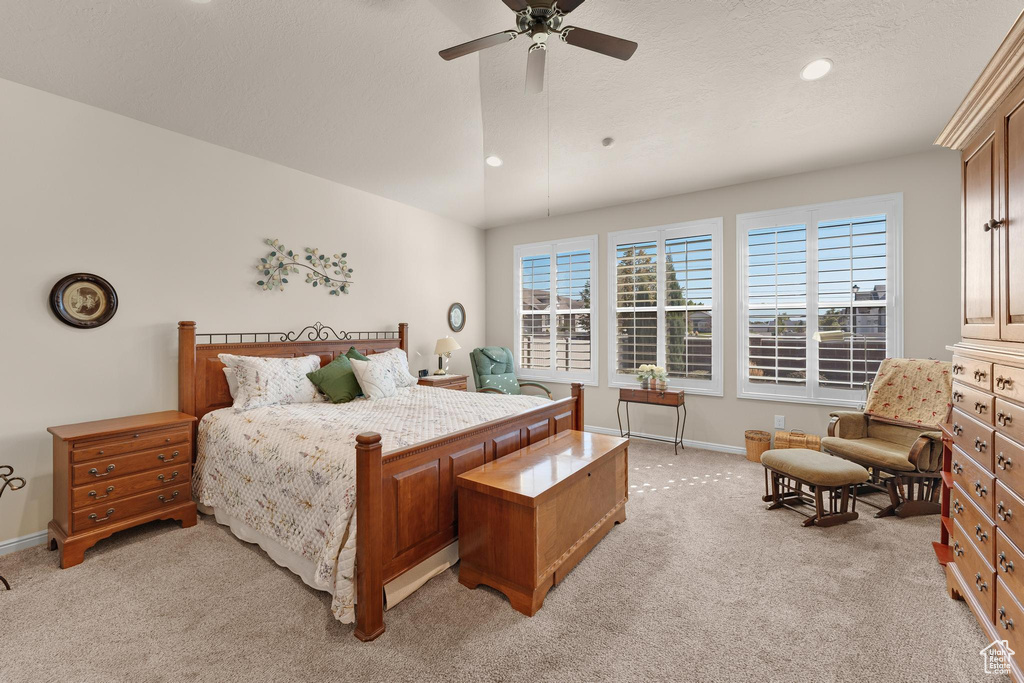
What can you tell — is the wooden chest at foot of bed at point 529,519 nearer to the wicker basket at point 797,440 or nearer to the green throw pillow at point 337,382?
the green throw pillow at point 337,382

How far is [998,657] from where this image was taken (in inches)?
65.2

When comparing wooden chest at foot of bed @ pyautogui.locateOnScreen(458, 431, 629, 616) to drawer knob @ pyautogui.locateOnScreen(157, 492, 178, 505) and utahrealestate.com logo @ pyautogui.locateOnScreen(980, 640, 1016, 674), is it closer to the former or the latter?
utahrealestate.com logo @ pyautogui.locateOnScreen(980, 640, 1016, 674)

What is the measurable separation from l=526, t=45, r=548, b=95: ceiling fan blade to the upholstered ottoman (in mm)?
2829


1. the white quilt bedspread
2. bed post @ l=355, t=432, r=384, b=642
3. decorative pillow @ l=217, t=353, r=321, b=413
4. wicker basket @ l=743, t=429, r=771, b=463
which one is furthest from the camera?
wicker basket @ l=743, t=429, r=771, b=463

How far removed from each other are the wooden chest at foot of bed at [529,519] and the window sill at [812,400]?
8.57ft

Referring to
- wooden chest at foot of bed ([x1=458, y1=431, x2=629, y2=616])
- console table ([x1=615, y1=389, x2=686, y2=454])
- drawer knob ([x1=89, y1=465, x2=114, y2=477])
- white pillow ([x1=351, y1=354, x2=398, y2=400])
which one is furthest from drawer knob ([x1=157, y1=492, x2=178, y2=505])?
console table ([x1=615, y1=389, x2=686, y2=454])

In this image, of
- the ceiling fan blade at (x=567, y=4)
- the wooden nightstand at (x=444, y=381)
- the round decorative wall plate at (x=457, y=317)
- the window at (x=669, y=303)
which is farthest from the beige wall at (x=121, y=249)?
the window at (x=669, y=303)

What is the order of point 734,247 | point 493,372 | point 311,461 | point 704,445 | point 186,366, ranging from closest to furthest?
point 311,461 < point 186,366 < point 734,247 < point 704,445 < point 493,372

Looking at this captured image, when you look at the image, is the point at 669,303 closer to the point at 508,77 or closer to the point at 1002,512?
the point at 508,77

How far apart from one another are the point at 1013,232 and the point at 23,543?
5.16 m

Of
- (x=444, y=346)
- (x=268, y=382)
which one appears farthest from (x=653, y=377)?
(x=268, y=382)

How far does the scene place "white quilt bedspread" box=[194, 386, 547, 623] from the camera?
77.9 inches

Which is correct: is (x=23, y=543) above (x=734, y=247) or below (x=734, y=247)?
below

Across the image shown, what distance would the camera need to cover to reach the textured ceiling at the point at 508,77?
211 cm
